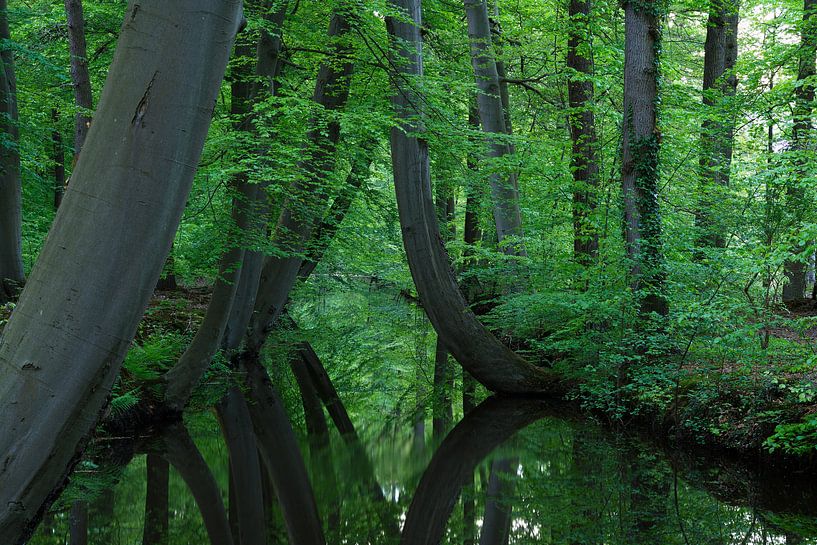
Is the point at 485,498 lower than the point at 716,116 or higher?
lower

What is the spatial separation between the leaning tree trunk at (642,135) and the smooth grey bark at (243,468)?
4.70m

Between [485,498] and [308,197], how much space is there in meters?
5.36

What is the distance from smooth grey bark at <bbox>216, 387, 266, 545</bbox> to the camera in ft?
18.2

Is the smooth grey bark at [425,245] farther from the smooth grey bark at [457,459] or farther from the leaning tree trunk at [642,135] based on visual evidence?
the leaning tree trunk at [642,135]

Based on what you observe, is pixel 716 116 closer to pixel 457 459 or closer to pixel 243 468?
pixel 457 459

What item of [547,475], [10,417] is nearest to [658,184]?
[547,475]

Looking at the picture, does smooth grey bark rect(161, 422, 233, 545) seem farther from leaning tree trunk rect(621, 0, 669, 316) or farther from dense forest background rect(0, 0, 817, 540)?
leaning tree trunk rect(621, 0, 669, 316)

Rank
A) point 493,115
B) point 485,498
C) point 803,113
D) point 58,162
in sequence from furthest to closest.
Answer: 1. point 58,162
2. point 493,115
3. point 803,113
4. point 485,498

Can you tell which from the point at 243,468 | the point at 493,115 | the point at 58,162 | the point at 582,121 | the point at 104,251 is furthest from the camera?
the point at 58,162

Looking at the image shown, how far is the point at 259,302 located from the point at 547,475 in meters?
6.83

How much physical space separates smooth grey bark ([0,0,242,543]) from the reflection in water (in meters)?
2.56

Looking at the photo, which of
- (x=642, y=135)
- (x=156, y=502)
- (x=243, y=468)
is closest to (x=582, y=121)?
(x=642, y=135)

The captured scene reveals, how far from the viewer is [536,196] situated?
13461 millimetres

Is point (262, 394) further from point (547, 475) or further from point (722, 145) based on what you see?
point (722, 145)
